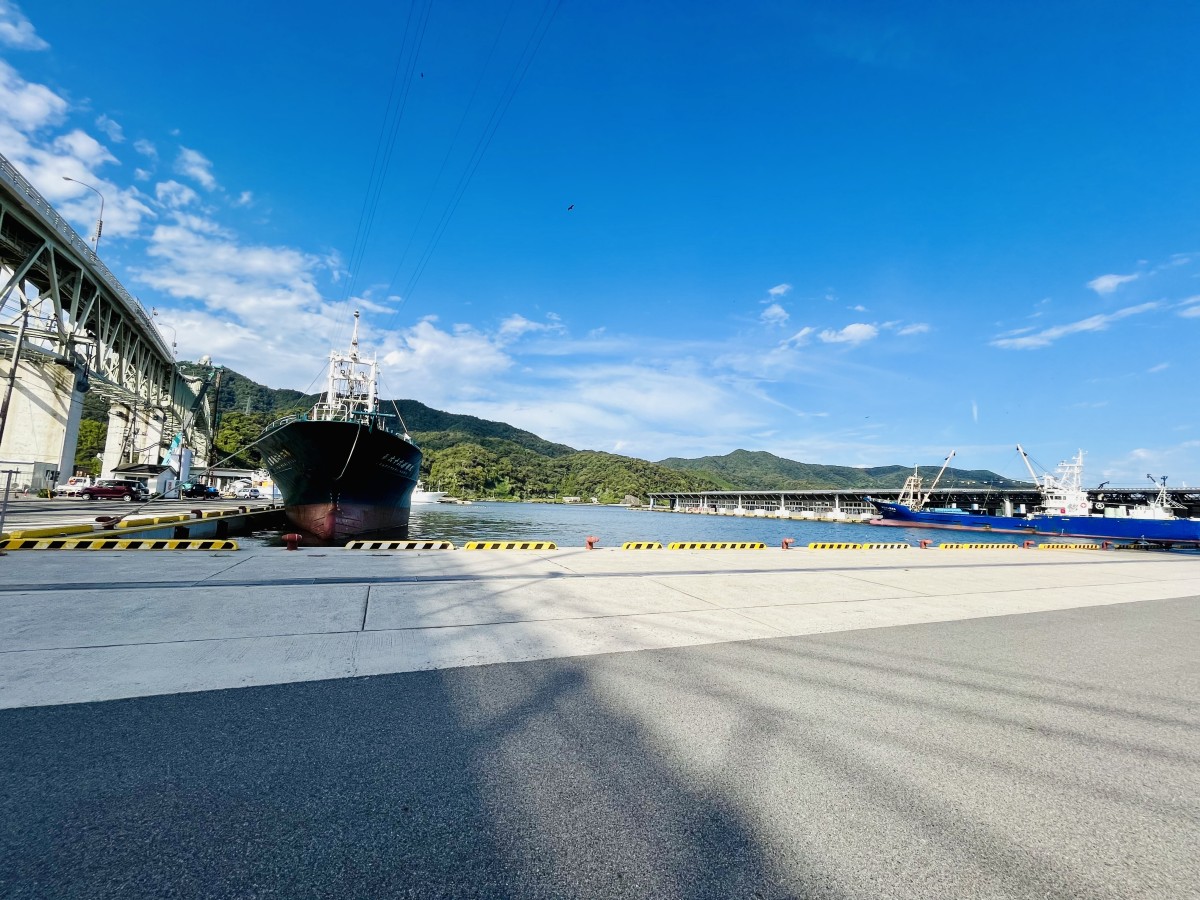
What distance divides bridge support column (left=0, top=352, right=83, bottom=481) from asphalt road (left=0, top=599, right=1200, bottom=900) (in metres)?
38.5

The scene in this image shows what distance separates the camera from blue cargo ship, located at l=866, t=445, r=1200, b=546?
1625 inches

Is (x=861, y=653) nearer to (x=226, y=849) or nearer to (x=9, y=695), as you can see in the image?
(x=226, y=849)

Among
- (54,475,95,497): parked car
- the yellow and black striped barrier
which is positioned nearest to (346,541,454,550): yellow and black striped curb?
the yellow and black striped barrier

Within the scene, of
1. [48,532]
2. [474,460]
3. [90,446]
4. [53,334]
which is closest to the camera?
[48,532]

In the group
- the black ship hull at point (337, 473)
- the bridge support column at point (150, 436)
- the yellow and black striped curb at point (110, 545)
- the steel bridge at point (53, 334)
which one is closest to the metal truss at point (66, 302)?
the steel bridge at point (53, 334)

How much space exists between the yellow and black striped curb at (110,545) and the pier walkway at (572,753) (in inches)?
156

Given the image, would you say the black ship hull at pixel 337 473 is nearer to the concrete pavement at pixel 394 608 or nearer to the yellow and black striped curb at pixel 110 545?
the yellow and black striped curb at pixel 110 545

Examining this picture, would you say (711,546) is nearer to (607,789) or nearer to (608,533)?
(607,789)

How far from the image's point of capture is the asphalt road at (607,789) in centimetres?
188

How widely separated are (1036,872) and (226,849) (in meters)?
3.05

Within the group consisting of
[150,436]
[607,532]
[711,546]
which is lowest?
[607,532]

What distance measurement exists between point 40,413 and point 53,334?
528 centimetres

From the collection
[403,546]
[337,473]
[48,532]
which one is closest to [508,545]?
Result: [403,546]

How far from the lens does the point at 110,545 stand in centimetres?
997
